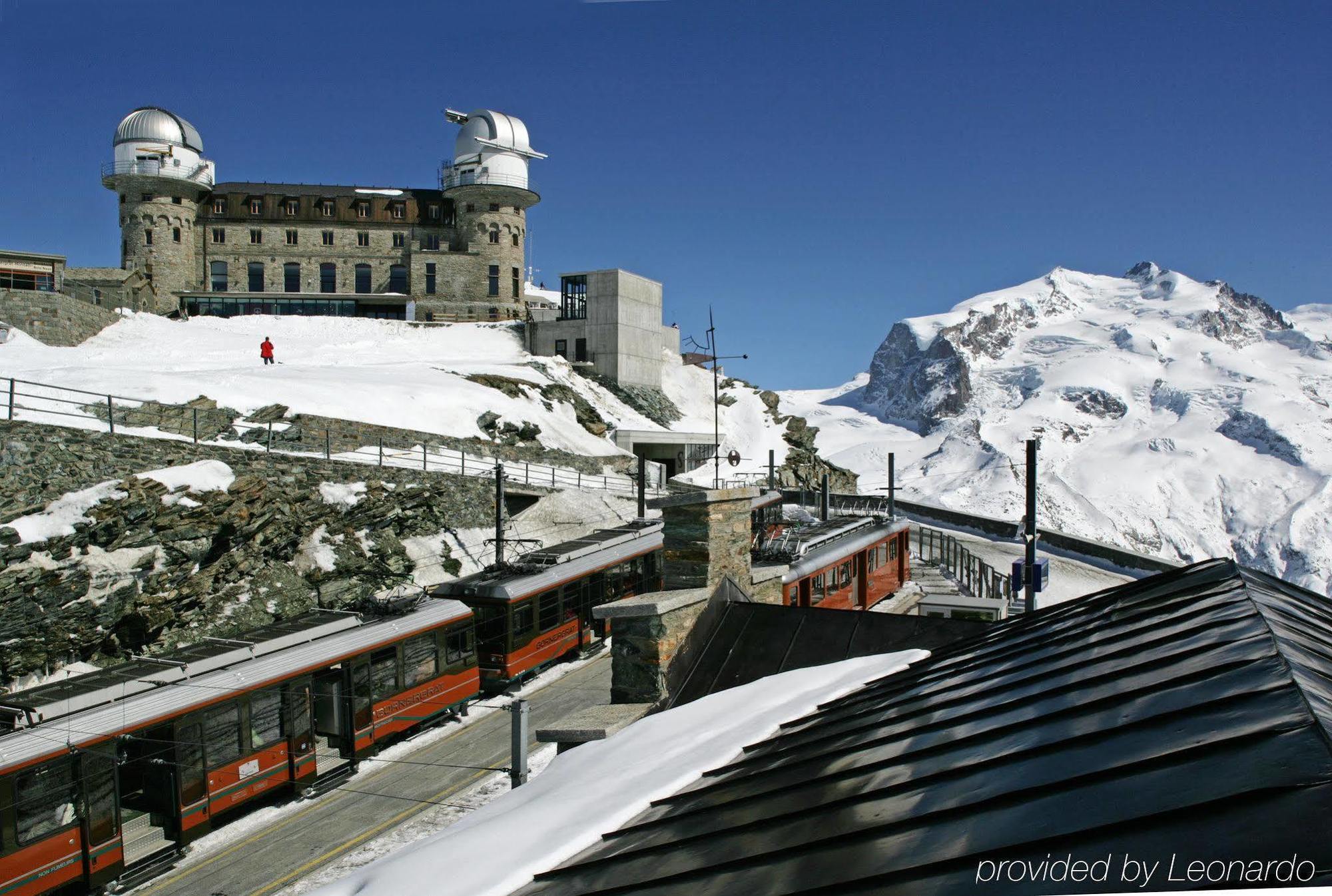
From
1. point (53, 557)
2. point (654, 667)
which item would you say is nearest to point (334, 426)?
point (53, 557)

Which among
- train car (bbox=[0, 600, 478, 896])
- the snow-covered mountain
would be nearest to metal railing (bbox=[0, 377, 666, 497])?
train car (bbox=[0, 600, 478, 896])

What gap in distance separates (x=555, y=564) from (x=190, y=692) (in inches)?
380

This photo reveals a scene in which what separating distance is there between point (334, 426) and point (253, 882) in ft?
72.4

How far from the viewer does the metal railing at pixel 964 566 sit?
2719 cm

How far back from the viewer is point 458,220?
222 ft

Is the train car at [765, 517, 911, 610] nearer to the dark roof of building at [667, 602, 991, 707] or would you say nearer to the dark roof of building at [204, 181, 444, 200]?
the dark roof of building at [667, 602, 991, 707]

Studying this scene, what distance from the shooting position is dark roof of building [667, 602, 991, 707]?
28.8 ft

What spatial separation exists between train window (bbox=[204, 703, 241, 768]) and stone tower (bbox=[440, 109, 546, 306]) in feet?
184

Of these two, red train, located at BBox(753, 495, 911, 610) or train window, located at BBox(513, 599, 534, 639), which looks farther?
train window, located at BBox(513, 599, 534, 639)

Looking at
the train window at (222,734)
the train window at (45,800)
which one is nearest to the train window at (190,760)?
the train window at (222,734)

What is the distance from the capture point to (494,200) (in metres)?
66.7

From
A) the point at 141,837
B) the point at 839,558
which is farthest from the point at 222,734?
the point at 839,558

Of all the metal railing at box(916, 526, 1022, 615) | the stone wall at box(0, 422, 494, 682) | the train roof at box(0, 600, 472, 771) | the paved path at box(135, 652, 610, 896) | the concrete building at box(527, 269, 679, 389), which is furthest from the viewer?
the concrete building at box(527, 269, 679, 389)

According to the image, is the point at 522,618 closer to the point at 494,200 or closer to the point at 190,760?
the point at 190,760
